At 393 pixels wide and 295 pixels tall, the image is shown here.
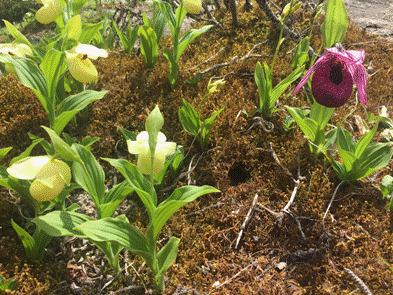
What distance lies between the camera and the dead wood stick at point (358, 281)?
5.11 ft

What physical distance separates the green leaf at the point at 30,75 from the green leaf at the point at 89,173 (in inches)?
21.8

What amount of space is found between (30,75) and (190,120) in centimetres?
105

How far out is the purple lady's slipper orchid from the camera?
1.68 meters

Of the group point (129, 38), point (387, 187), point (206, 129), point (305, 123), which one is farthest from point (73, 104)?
point (387, 187)

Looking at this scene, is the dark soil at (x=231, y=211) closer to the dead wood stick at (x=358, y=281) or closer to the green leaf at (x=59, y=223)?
the dead wood stick at (x=358, y=281)

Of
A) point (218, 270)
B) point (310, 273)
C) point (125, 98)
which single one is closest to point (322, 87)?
point (310, 273)

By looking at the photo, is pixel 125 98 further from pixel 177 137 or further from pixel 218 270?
pixel 218 270

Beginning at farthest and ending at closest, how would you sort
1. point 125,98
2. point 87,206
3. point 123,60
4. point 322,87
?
point 123,60
point 125,98
point 87,206
point 322,87

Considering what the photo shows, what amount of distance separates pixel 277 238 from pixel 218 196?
0.45 m

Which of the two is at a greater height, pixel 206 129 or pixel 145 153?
pixel 145 153

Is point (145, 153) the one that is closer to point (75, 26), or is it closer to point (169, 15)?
point (75, 26)

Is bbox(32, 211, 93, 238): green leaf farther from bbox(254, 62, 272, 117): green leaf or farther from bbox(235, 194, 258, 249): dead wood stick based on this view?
bbox(254, 62, 272, 117): green leaf

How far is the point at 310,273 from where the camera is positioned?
1678mm

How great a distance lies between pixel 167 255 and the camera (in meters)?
1.52
